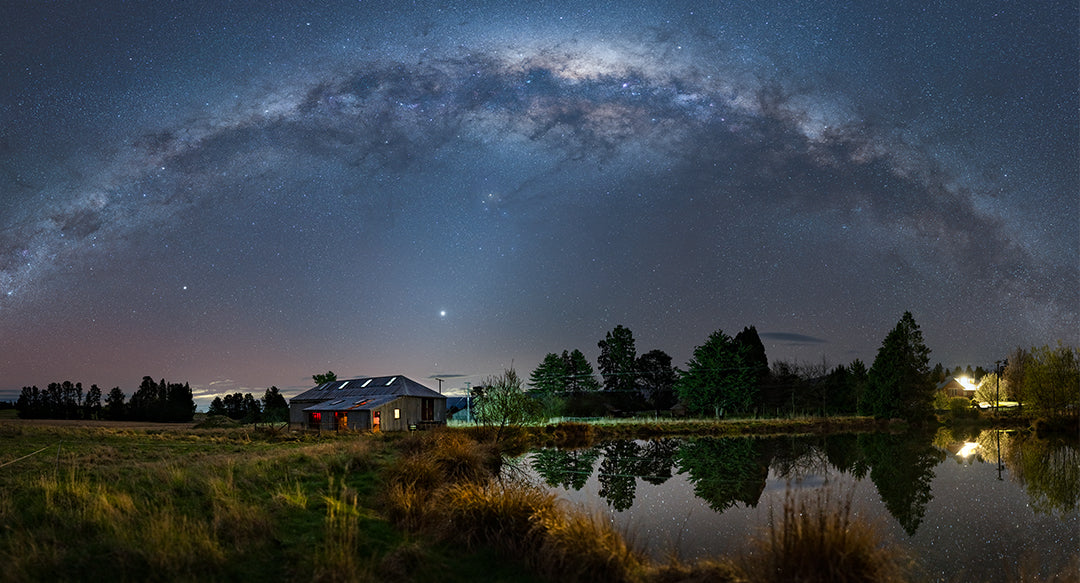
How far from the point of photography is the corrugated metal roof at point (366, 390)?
5300cm

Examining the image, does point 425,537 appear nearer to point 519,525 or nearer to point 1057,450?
point 519,525

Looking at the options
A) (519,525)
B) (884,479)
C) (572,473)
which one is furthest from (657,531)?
(884,479)

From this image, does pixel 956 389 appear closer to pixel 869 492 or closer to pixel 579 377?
pixel 579 377

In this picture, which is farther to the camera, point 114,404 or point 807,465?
point 114,404

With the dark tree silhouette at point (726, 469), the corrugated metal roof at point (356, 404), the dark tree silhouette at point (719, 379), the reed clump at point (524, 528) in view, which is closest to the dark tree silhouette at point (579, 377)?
the dark tree silhouette at point (719, 379)

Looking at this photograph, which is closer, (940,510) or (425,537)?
(425,537)

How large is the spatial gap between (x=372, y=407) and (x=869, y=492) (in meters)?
38.8

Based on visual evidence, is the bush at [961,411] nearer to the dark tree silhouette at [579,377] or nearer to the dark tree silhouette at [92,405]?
the dark tree silhouette at [579,377]

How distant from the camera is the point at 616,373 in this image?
85.1 metres

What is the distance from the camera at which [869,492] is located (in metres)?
Result: 17.7

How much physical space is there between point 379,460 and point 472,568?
12.5 m

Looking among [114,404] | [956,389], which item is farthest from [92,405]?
[956,389]

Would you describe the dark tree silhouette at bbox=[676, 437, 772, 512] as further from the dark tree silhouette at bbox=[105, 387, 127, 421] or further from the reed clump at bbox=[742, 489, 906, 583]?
the dark tree silhouette at bbox=[105, 387, 127, 421]

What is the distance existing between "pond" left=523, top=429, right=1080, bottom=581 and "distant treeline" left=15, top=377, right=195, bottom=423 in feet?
286
